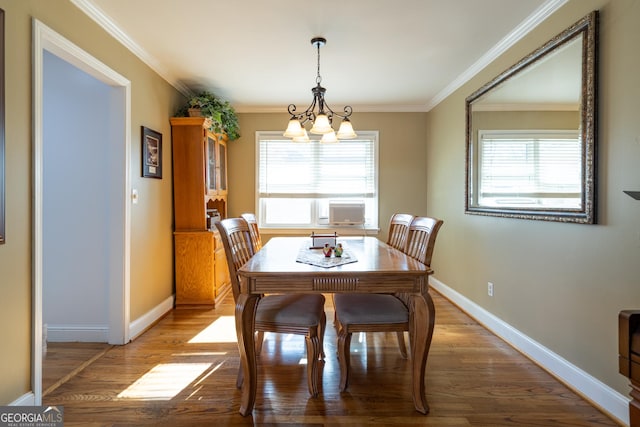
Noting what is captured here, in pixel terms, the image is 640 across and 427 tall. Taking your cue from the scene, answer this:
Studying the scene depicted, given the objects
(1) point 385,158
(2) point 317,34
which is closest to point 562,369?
(2) point 317,34

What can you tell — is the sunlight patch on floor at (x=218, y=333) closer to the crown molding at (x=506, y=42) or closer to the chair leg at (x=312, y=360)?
the chair leg at (x=312, y=360)

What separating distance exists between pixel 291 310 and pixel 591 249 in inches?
67.9

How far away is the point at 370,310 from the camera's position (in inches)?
72.7

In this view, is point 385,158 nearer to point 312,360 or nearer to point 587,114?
point 587,114

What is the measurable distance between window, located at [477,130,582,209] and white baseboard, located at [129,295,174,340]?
3.14 m

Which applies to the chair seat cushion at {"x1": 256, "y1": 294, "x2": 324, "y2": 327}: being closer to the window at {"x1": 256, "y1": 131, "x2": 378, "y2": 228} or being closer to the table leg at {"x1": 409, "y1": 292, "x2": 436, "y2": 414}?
the table leg at {"x1": 409, "y1": 292, "x2": 436, "y2": 414}

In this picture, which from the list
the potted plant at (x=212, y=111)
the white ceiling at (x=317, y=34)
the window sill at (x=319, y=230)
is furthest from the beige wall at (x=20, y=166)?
the window sill at (x=319, y=230)

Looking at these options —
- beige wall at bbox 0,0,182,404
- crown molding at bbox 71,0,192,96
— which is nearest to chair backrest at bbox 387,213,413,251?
beige wall at bbox 0,0,182,404

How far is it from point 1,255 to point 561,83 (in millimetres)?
3213

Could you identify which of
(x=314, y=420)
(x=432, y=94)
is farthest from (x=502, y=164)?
(x=314, y=420)

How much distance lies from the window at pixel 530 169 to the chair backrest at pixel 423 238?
2.52 ft

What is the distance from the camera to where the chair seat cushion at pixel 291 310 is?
1769mm

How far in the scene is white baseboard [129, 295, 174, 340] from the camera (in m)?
2.56

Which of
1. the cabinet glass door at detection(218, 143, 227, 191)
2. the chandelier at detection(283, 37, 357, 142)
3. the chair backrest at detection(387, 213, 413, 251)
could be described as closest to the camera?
the chandelier at detection(283, 37, 357, 142)
